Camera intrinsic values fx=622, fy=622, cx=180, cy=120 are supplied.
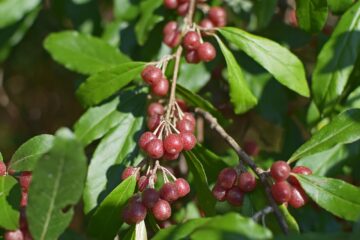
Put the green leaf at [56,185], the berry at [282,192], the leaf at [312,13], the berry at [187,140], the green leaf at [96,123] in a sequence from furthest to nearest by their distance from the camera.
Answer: the green leaf at [96,123] → the leaf at [312,13] → the berry at [187,140] → the berry at [282,192] → the green leaf at [56,185]

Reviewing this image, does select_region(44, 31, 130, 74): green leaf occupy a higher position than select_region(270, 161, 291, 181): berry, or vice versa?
select_region(44, 31, 130, 74): green leaf

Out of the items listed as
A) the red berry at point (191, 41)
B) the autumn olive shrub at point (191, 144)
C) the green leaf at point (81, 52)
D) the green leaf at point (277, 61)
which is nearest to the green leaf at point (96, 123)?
the autumn olive shrub at point (191, 144)

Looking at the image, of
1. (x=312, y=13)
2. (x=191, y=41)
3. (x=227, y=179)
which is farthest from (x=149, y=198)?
(x=312, y=13)

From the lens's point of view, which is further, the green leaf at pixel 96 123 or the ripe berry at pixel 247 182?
the green leaf at pixel 96 123

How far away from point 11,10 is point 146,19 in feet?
1.58

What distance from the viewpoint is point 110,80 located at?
4.85ft

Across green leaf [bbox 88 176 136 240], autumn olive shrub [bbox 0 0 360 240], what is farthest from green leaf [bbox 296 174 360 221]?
green leaf [bbox 88 176 136 240]

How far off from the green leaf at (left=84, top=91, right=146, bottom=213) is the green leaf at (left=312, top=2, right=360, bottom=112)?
17.6 inches

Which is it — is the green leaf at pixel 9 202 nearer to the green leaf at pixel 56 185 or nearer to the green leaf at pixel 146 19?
the green leaf at pixel 56 185

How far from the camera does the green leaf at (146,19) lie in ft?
5.49

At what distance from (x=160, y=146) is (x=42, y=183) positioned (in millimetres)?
339

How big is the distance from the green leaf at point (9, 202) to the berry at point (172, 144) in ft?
0.98

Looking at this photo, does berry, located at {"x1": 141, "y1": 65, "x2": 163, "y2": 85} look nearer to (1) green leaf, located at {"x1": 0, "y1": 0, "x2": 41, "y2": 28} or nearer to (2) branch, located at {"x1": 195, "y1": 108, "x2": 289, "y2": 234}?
(2) branch, located at {"x1": 195, "y1": 108, "x2": 289, "y2": 234}

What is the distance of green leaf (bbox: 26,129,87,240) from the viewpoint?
0.89 meters
